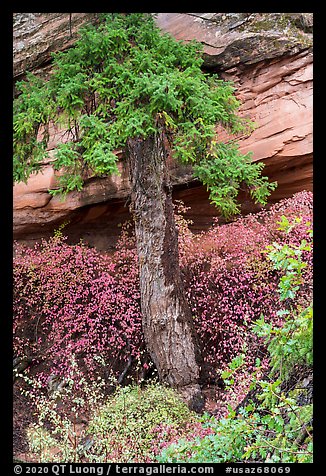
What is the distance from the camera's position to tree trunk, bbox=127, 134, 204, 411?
3.46 metres

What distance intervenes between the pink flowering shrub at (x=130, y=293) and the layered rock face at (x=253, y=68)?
15.6 inches

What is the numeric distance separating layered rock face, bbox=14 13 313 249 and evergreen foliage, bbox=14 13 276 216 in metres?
0.68

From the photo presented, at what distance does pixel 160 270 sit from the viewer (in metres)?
3.49

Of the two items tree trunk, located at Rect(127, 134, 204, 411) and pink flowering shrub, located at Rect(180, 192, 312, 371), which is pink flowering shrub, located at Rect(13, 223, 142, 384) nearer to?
tree trunk, located at Rect(127, 134, 204, 411)

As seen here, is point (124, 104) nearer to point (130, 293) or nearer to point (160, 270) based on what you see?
point (160, 270)

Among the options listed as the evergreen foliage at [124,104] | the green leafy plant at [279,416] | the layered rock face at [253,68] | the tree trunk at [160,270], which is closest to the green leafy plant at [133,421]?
the tree trunk at [160,270]

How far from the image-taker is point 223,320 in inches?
152

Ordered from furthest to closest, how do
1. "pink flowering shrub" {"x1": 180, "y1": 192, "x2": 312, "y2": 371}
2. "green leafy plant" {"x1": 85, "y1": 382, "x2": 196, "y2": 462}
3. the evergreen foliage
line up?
1. "pink flowering shrub" {"x1": 180, "y1": 192, "x2": 312, "y2": 371}
2. the evergreen foliage
3. "green leafy plant" {"x1": 85, "y1": 382, "x2": 196, "y2": 462}

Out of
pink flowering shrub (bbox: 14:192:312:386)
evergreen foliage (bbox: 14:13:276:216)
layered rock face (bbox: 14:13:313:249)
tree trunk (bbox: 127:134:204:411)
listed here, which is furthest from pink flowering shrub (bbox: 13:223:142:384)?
evergreen foliage (bbox: 14:13:276:216)

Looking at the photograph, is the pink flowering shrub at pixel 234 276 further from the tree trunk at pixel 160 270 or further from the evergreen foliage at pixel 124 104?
the evergreen foliage at pixel 124 104

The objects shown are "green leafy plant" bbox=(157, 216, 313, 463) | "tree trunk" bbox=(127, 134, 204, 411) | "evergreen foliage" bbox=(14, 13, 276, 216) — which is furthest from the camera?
"tree trunk" bbox=(127, 134, 204, 411)

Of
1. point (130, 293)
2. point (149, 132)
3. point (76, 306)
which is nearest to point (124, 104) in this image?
point (149, 132)

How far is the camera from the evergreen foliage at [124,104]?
303 cm
